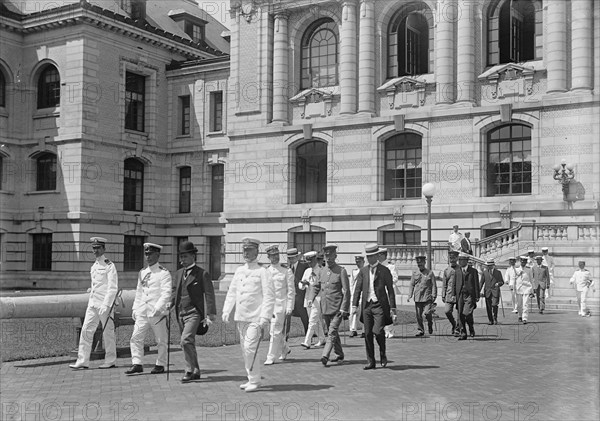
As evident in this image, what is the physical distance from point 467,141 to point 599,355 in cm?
1882

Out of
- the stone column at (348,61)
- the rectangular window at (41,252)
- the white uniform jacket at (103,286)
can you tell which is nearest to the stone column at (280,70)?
the stone column at (348,61)

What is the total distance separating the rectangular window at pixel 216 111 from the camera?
45.2 meters

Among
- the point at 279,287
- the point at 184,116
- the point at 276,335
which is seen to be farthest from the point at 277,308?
the point at 184,116

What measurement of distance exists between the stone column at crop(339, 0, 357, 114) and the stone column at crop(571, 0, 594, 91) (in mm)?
9843

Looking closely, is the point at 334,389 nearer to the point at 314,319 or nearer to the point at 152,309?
the point at 152,309

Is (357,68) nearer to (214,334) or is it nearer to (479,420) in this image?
(214,334)

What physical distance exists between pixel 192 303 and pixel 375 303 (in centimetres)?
326

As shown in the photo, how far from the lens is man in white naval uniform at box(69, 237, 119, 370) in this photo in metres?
13.2

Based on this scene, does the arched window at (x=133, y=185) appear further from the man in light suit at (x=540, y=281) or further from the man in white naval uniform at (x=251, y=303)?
the man in white naval uniform at (x=251, y=303)

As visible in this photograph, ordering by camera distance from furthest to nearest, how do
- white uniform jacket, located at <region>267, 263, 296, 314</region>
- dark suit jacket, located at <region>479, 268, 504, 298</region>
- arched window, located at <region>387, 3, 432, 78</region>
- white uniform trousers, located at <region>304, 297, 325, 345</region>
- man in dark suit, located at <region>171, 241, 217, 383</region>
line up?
1. arched window, located at <region>387, 3, 432, 78</region>
2. dark suit jacket, located at <region>479, 268, 504, 298</region>
3. white uniform trousers, located at <region>304, 297, 325, 345</region>
4. white uniform jacket, located at <region>267, 263, 296, 314</region>
5. man in dark suit, located at <region>171, 241, 217, 383</region>

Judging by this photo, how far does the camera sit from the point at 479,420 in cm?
926

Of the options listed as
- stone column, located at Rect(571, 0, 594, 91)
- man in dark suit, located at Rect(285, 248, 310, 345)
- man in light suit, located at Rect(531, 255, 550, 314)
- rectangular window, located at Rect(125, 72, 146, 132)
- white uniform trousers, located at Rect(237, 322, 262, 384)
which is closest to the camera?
white uniform trousers, located at Rect(237, 322, 262, 384)

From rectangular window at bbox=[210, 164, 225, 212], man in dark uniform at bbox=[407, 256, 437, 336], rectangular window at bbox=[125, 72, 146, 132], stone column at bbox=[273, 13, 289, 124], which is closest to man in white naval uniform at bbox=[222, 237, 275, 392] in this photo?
man in dark uniform at bbox=[407, 256, 437, 336]

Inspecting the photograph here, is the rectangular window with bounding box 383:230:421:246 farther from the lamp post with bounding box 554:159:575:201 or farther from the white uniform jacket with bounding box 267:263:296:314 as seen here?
the white uniform jacket with bounding box 267:263:296:314
